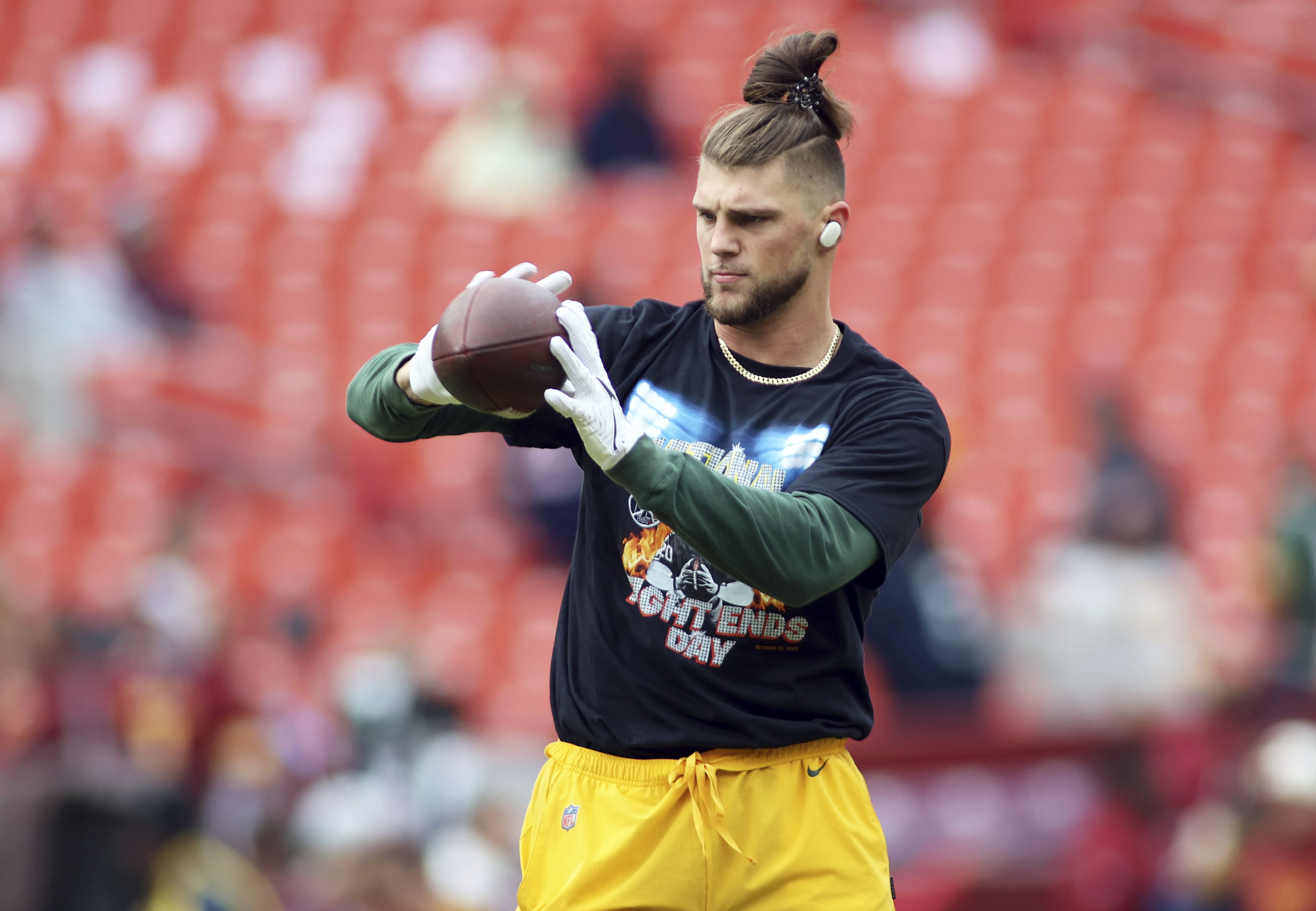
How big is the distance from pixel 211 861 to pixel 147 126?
6.00m

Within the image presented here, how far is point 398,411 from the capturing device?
251cm

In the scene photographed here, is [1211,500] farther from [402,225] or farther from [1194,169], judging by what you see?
[402,225]

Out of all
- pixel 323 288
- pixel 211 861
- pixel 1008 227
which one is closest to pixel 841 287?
pixel 1008 227

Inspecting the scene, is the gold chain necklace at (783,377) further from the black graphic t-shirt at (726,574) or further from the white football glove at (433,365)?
the white football glove at (433,365)

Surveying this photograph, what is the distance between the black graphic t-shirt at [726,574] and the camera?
2430 mm

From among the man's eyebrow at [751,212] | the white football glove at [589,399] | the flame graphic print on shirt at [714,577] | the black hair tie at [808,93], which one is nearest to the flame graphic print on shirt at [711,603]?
the flame graphic print on shirt at [714,577]

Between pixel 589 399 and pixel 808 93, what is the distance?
2.47 feet

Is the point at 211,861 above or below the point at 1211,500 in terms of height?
below

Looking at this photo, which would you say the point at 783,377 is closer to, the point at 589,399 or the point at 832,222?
the point at 832,222

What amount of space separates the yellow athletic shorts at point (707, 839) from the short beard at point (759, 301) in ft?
2.28

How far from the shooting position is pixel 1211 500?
702cm

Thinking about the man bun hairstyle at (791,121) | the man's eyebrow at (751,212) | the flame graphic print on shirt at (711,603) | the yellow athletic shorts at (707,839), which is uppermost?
the man bun hairstyle at (791,121)

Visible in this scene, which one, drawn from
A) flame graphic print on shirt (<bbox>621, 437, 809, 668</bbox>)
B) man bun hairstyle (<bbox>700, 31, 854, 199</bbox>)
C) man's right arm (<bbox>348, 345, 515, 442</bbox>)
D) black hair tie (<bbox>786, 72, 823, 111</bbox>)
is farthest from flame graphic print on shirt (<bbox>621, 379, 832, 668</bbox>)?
black hair tie (<bbox>786, 72, 823, 111</bbox>)

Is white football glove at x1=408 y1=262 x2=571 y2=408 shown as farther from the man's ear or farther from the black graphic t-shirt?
the man's ear
